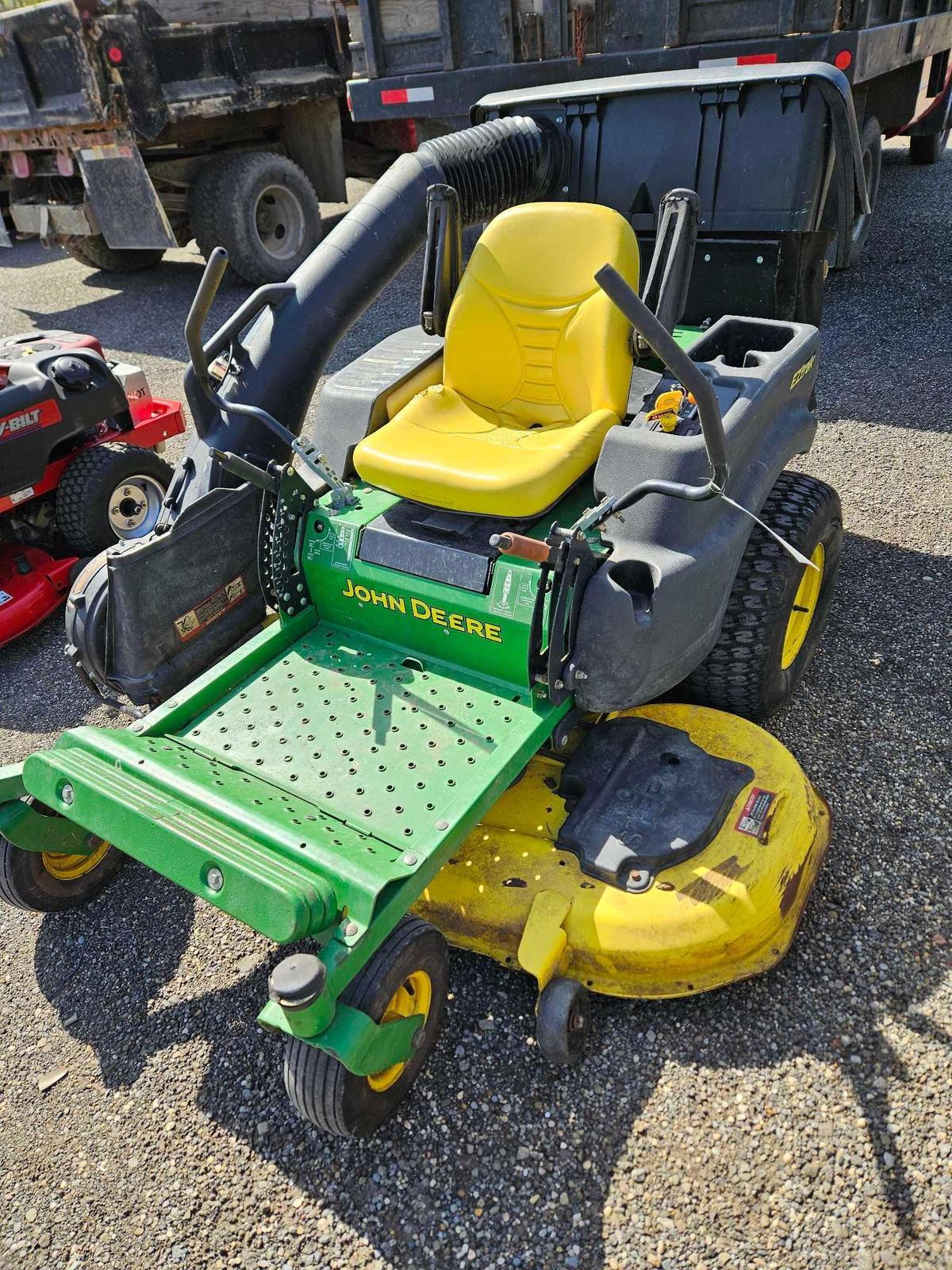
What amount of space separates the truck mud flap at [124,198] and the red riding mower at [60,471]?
2658 mm

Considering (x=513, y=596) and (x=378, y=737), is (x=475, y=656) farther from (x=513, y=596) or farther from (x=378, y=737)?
(x=378, y=737)

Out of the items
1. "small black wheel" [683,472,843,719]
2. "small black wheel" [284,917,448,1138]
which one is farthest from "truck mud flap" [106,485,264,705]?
"small black wheel" [683,472,843,719]

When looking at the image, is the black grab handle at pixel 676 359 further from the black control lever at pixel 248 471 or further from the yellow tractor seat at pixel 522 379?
the black control lever at pixel 248 471

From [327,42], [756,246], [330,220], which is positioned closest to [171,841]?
[756,246]

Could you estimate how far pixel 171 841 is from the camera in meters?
1.98

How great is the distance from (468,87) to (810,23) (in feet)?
6.53

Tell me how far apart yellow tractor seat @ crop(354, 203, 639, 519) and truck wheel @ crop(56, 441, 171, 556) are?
1.73m

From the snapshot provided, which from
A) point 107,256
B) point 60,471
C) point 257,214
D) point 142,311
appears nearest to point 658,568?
point 60,471

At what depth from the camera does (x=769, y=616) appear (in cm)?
277

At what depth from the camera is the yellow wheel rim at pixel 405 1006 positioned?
6.53 feet

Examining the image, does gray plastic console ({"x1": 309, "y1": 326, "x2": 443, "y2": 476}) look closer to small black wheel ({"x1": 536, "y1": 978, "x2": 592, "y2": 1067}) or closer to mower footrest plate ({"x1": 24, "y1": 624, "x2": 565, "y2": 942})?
mower footrest plate ({"x1": 24, "y1": 624, "x2": 565, "y2": 942})

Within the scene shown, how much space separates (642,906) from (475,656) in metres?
0.78

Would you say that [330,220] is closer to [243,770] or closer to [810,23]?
[810,23]

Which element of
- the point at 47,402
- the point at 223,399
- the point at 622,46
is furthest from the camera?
the point at 622,46
